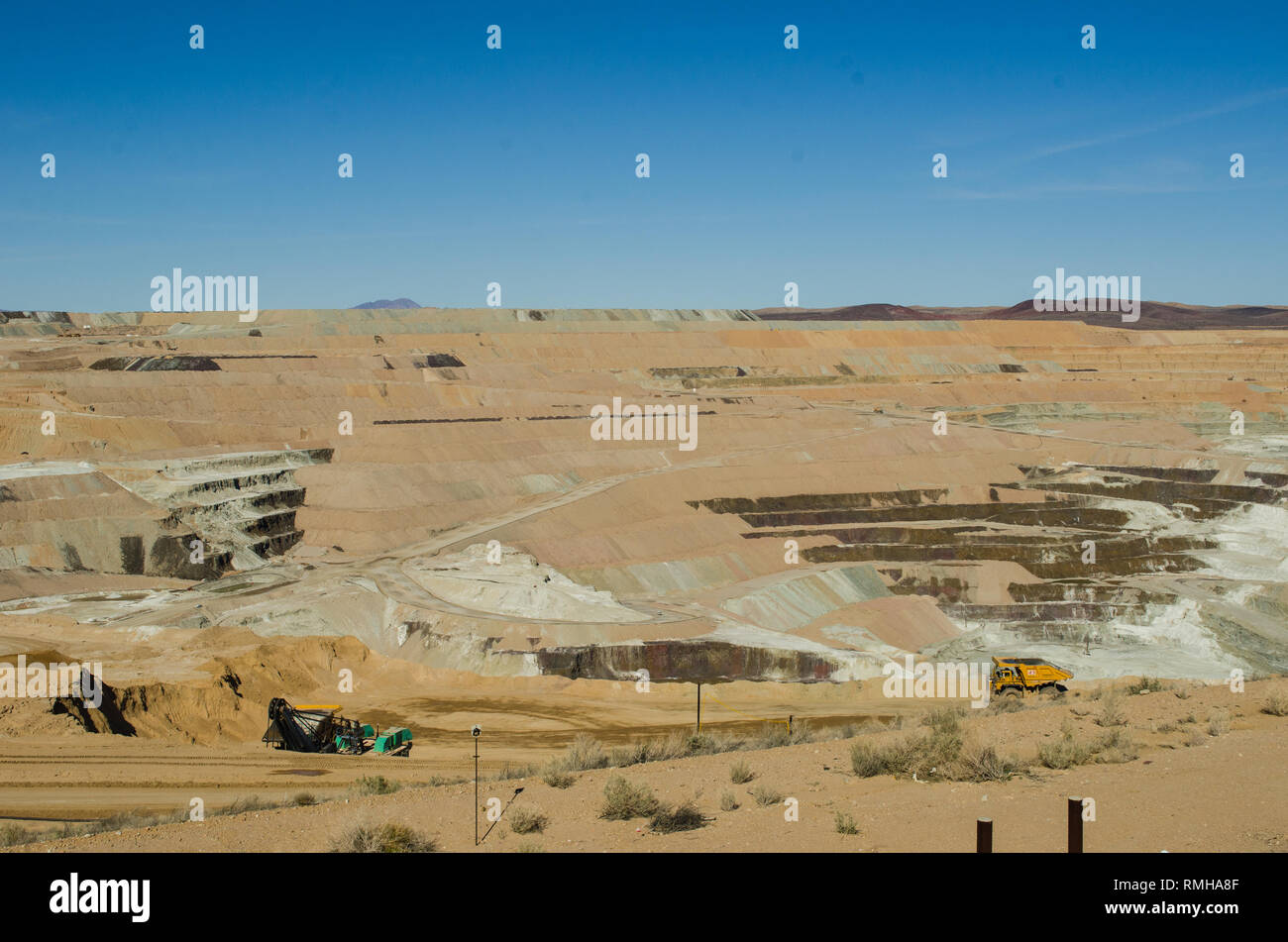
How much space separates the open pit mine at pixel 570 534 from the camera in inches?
1378

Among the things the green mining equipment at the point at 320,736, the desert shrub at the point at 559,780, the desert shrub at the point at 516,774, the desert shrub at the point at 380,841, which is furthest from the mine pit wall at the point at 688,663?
the desert shrub at the point at 380,841

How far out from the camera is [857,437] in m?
76.7

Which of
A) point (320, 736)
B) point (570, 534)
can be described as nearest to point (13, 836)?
point (320, 736)

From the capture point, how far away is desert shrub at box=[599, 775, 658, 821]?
12930mm

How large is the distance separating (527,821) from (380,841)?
1.83 metres

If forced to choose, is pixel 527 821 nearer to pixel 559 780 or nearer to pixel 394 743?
pixel 559 780

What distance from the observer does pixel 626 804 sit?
12.9 meters

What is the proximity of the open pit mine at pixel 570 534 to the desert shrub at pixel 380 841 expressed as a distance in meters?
13.6

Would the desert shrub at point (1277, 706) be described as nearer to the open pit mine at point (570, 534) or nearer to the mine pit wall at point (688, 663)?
the open pit mine at point (570, 534)

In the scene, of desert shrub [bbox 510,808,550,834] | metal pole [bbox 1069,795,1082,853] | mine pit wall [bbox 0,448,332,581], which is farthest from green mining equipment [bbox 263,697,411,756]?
mine pit wall [bbox 0,448,332,581]

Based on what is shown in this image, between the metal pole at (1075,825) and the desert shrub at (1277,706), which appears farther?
the desert shrub at (1277,706)
